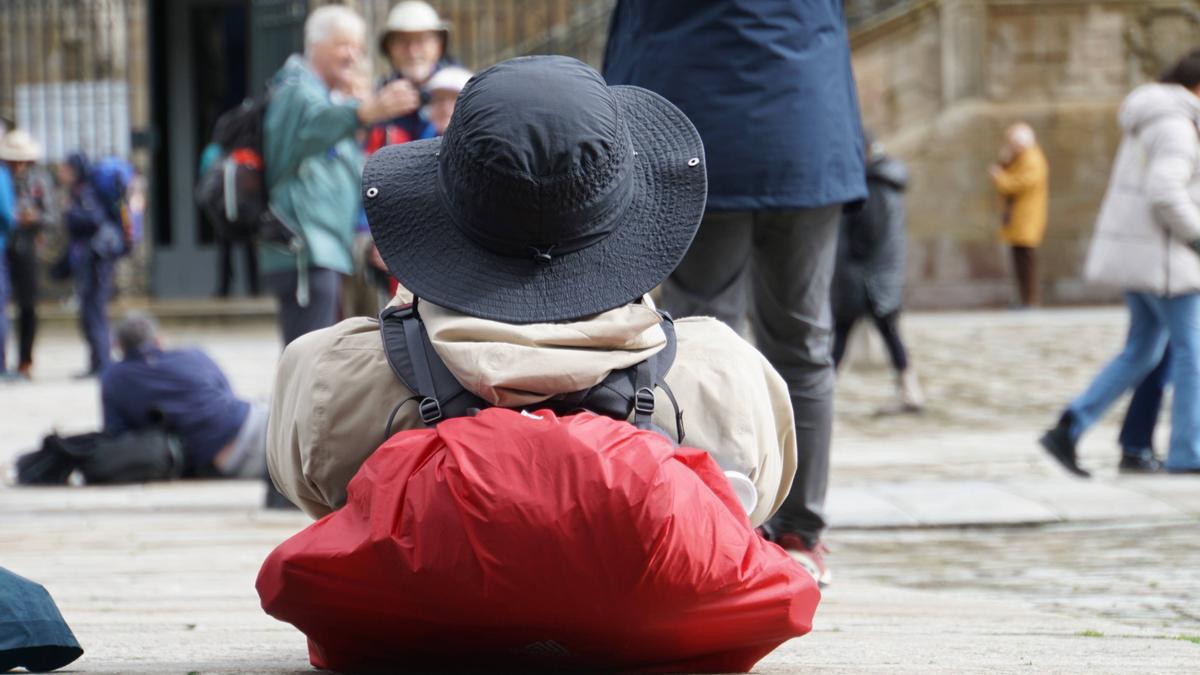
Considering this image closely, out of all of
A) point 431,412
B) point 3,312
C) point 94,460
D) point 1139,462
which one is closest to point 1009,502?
point 1139,462

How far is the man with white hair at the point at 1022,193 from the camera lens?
1814cm

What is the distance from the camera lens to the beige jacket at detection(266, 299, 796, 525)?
2543 mm

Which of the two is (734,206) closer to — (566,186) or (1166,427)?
(566,186)

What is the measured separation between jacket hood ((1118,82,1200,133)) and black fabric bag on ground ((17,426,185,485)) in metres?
4.53

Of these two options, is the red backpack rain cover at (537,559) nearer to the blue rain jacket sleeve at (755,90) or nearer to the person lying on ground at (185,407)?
the blue rain jacket sleeve at (755,90)

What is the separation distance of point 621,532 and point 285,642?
1.49 metres

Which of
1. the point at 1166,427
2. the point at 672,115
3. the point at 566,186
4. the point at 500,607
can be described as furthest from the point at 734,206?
the point at 1166,427

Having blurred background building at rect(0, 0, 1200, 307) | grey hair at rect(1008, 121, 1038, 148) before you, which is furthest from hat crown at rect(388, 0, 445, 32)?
grey hair at rect(1008, 121, 1038, 148)

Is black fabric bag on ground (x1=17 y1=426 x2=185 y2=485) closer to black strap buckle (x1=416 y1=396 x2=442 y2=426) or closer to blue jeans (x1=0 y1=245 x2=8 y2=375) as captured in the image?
black strap buckle (x1=416 y1=396 x2=442 y2=426)

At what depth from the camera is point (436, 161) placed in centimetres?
286

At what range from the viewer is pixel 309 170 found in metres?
6.89

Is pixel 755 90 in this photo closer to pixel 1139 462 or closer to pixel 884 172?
pixel 1139 462

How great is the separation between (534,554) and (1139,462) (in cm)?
614

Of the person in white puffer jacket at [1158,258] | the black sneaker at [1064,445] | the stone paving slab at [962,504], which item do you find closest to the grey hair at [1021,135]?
the person in white puffer jacket at [1158,258]
